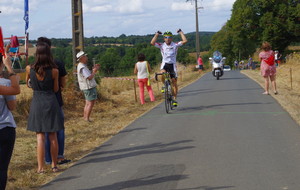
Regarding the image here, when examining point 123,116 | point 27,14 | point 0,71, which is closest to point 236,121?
point 123,116

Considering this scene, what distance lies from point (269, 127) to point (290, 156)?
2.75 meters

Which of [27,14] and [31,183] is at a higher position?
[27,14]

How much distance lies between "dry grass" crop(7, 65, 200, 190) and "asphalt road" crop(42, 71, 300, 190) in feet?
1.07

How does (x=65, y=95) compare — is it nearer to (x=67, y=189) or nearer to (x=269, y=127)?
(x=269, y=127)

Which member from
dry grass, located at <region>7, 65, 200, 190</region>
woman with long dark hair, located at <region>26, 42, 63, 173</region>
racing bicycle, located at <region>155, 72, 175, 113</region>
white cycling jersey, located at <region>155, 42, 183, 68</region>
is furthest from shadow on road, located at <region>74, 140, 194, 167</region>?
white cycling jersey, located at <region>155, 42, 183, 68</region>

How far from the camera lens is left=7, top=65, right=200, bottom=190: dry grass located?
7.06 m

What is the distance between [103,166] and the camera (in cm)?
732

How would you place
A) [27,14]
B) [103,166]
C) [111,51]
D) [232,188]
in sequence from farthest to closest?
[111,51]
[27,14]
[103,166]
[232,188]

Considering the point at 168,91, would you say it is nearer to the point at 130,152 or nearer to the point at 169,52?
the point at 169,52

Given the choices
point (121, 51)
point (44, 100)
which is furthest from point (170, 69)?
point (121, 51)

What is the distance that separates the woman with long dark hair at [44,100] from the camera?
269 inches

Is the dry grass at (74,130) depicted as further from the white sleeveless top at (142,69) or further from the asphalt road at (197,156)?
the white sleeveless top at (142,69)

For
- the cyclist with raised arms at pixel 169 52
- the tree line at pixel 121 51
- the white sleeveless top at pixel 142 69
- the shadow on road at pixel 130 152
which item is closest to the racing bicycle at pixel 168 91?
the cyclist with raised arms at pixel 169 52

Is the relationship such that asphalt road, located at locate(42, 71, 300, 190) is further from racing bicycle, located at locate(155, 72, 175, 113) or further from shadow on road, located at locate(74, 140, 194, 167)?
racing bicycle, located at locate(155, 72, 175, 113)
